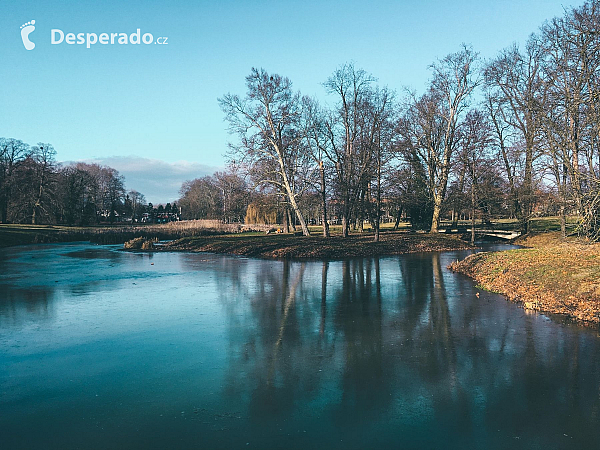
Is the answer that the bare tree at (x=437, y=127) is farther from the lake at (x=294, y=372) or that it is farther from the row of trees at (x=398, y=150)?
the lake at (x=294, y=372)

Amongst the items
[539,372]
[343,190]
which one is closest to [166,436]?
[539,372]

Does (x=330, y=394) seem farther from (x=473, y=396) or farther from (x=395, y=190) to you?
(x=395, y=190)

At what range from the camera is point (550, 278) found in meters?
12.8

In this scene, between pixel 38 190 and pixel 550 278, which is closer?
pixel 550 278

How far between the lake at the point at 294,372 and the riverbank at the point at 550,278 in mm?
880

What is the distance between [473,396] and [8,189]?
6611 centimetres

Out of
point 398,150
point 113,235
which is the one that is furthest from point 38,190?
point 398,150

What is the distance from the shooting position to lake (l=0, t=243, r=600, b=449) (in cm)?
505

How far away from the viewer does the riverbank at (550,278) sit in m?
10.9

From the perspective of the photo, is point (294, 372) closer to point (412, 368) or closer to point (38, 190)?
point (412, 368)

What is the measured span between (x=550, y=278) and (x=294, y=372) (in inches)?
367

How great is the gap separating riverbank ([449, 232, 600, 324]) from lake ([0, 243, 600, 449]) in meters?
0.88

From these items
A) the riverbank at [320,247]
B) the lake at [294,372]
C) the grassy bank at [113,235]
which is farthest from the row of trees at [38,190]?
the lake at [294,372]

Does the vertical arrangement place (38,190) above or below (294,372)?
above
